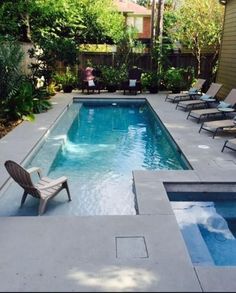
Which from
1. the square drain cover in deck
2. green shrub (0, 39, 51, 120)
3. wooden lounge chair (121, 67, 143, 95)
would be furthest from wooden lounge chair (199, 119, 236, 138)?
wooden lounge chair (121, 67, 143, 95)

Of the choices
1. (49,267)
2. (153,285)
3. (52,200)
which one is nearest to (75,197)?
(52,200)

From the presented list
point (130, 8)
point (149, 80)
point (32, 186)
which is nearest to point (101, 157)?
point (32, 186)

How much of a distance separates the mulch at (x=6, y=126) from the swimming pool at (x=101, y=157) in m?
0.99

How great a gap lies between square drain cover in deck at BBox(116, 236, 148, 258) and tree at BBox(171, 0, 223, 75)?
542 inches

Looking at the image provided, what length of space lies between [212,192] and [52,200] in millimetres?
2432

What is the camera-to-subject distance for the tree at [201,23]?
1561 cm

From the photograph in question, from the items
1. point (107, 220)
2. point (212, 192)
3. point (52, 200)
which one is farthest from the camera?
point (212, 192)

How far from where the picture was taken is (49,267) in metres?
3.25

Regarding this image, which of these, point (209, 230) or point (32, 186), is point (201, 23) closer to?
point (209, 230)

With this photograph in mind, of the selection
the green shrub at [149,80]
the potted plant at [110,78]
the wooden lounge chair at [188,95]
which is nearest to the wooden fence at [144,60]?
the potted plant at [110,78]

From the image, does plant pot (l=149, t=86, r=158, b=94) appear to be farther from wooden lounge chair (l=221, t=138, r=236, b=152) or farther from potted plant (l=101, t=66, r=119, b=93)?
wooden lounge chair (l=221, t=138, r=236, b=152)

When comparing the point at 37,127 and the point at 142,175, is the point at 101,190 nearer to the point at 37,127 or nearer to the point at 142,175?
the point at 142,175

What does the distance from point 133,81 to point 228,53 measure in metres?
4.45

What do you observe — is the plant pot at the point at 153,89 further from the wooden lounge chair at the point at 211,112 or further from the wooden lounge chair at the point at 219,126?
the wooden lounge chair at the point at 219,126
